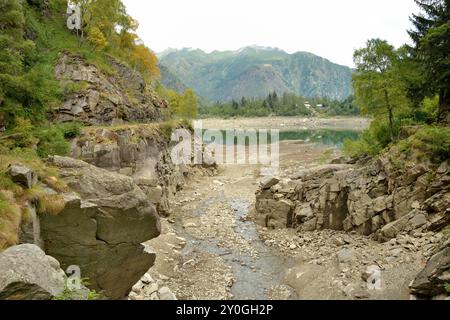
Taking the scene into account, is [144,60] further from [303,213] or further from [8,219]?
[8,219]

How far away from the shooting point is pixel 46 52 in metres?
40.1

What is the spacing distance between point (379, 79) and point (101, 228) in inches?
992

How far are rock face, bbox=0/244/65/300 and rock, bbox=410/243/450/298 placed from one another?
13600mm

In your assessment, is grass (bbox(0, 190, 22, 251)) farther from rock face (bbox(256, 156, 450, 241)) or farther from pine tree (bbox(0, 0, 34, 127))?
rock face (bbox(256, 156, 450, 241))

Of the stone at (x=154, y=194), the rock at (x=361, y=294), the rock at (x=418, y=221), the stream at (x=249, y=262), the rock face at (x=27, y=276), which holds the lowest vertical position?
the stream at (x=249, y=262)

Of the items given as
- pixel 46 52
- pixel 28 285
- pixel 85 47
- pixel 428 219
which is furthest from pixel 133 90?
pixel 28 285

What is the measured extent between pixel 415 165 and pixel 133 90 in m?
35.4

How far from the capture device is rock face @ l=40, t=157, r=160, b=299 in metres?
12.8

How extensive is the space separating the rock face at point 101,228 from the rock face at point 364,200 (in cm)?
1567

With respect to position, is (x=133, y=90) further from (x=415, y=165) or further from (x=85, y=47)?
(x=415, y=165)

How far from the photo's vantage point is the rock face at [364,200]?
66.8 ft

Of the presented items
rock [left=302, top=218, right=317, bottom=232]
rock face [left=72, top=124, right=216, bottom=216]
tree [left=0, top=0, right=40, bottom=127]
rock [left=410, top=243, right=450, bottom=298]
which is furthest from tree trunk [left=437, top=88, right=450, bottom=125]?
tree [left=0, top=0, right=40, bottom=127]

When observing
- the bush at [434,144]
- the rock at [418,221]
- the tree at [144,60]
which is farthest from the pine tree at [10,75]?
the tree at [144,60]

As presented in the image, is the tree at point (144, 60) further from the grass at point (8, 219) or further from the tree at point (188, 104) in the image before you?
the grass at point (8, 219)
